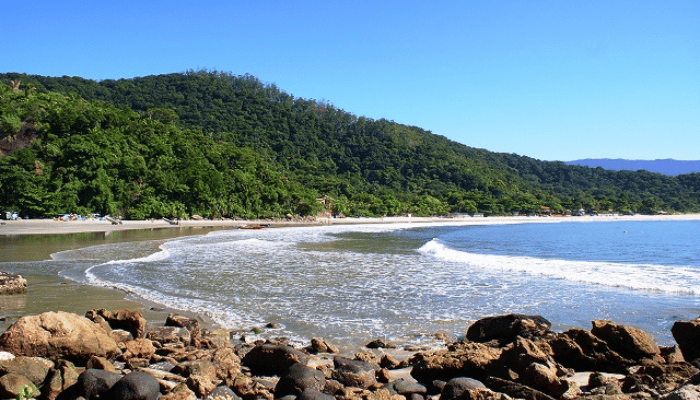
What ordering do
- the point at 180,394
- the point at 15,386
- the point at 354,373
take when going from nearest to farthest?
1. the point at 180,394
2. the point at 15,386
3. the point at 354,373

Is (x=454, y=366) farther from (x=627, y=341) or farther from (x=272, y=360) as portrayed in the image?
(x=627, y=341)

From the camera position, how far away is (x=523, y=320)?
25.7ft

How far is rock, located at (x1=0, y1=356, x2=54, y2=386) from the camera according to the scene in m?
5.40

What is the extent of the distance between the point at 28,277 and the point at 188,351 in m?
10.4

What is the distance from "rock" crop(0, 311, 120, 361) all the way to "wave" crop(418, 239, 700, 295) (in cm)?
1368

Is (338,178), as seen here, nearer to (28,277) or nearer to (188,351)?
(28,277)

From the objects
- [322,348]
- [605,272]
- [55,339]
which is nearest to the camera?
[55,339]

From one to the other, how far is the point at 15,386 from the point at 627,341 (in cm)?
733

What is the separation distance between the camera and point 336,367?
6.34 meters

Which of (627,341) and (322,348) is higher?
(627,341)

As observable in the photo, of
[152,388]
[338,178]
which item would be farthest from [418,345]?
[338,178]

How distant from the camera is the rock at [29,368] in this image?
540 centimetres

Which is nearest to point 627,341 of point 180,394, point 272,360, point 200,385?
point 272,360

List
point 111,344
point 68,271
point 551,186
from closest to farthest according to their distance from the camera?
point 111,344
point 68,271
point 551,186
